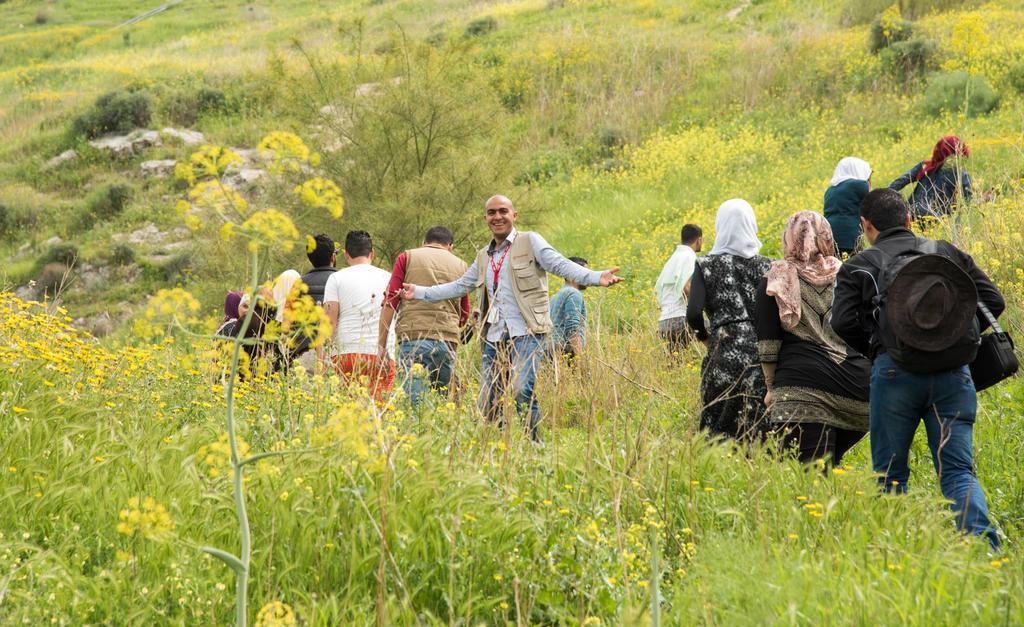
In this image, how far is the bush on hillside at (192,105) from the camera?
94.3 feet

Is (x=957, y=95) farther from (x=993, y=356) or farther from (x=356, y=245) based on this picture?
(x=993, y=356)

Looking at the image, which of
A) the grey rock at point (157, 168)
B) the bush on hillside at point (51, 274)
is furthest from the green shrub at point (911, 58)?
the bush on hillside at point (51, 274)

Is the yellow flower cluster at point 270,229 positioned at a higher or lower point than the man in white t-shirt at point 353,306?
higher

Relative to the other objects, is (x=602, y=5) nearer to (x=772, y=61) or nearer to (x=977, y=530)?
(x=772, y=61)

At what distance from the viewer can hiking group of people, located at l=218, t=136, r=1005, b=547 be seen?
432 cm

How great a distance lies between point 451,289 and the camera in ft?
22.5

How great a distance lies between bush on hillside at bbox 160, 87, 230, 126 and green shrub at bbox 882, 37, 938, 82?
18.7 meters

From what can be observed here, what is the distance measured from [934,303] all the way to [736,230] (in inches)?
62.0

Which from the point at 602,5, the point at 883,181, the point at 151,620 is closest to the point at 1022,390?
the point at 151,620

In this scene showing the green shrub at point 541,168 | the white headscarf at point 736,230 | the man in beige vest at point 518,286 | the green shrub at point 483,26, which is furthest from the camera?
the green shrub at point 483,26

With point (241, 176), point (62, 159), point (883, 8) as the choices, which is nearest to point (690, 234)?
point (241, 176)

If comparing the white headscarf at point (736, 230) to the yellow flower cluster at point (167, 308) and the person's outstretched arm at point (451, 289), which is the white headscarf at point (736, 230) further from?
the yellow flower cluster at point (167, 308)

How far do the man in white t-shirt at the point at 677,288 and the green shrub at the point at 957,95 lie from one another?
1089 cm

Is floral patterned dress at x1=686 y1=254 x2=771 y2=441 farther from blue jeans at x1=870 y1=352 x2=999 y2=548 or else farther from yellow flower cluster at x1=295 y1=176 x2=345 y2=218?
yellow flower cluster at x1=295 y1=176 x2=345 y2=218
